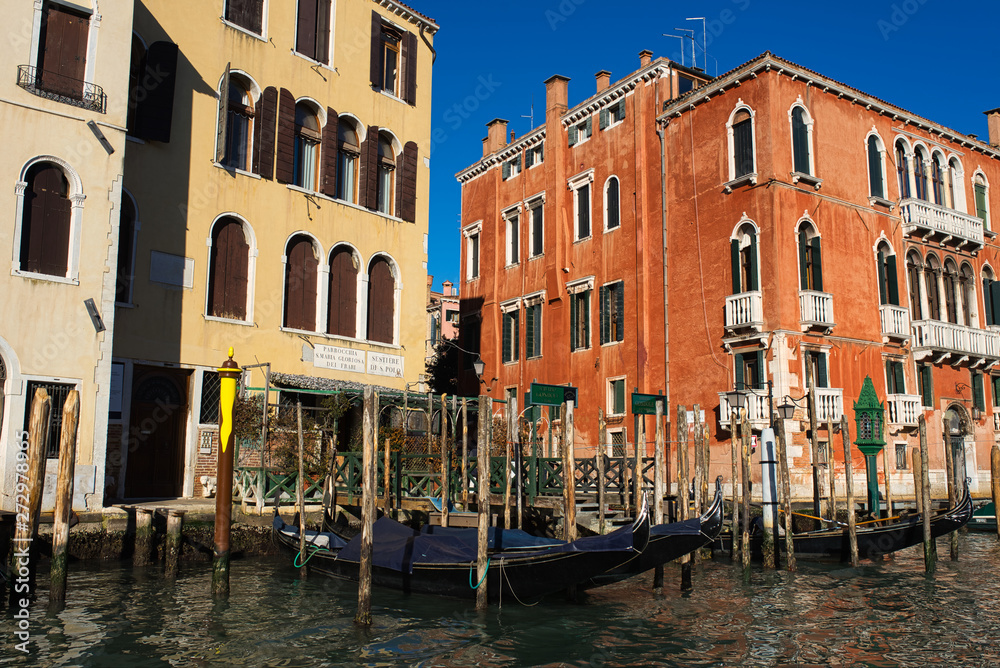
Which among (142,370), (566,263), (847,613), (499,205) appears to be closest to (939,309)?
(566,263)

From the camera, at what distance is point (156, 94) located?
14.6m

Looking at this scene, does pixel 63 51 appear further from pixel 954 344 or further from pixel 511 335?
pixel 954 344

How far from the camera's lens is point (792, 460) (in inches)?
742

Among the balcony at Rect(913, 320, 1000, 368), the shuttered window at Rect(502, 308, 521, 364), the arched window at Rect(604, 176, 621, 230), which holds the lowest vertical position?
the balcony at Rect(913, 320, 1000, 368)

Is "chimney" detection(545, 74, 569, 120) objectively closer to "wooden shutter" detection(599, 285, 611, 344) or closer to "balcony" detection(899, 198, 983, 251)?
"wooden shutter" detection(599, 285, 611, 344)

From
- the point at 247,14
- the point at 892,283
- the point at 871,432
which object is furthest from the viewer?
the point at 892,283

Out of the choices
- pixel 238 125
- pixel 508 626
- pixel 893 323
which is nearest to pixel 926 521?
pixel 508 626

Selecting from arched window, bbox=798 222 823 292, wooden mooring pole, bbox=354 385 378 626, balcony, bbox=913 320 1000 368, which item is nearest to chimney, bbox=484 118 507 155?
arched window, bbox=798 222 823 292

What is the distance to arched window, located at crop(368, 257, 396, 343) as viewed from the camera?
58.0 feet

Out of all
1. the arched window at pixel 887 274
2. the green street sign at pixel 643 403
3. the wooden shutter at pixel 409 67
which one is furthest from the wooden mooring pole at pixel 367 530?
the arched window at pixel 887 274

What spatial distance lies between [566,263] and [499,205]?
168 inches

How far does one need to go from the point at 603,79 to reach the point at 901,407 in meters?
12.0

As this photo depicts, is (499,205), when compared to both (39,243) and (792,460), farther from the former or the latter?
(39,243)

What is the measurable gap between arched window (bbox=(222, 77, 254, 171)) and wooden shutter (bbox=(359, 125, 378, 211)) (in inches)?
98.1
